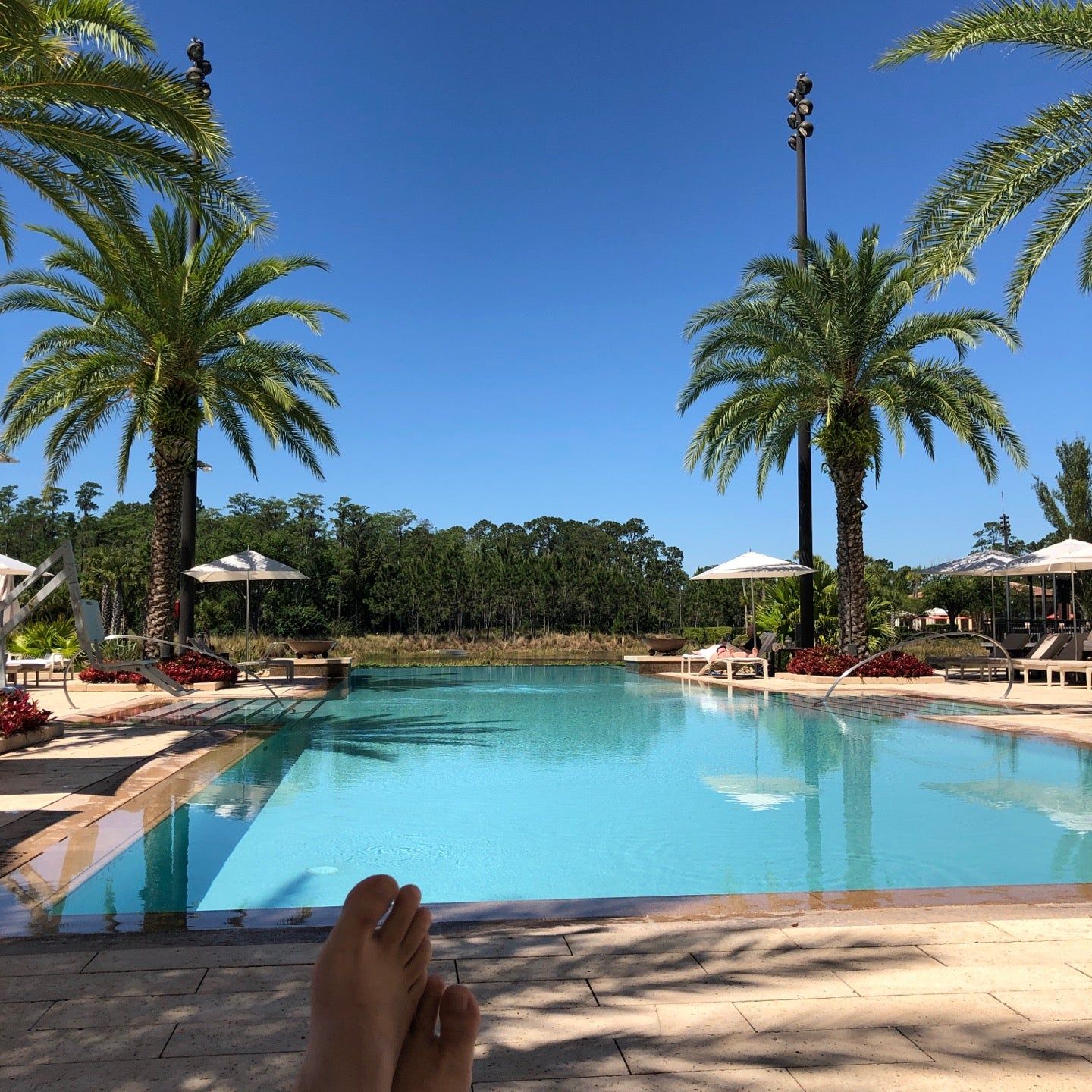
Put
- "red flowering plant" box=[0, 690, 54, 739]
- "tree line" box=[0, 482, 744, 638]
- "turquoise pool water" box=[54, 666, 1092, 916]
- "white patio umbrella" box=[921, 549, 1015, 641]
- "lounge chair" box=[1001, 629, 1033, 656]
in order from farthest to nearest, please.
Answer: "tree line" box=[0, 482, 744, 638], "white patio umbrella" box=[921, 549, 1015, 641], "lounge chair" box=[1001, 629, 1033, 656], "red flowering plant" box=[0, 690, 54, 739], "turquoise pool water" box=[54, 666, 1092, 916]

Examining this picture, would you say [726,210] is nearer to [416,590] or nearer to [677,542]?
[416,590]

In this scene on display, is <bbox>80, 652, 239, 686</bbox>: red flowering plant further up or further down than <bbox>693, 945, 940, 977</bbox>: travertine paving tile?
further up

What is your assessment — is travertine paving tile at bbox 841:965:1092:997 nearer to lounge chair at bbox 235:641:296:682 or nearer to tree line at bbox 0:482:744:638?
lounge chair at bbox 235:641:296:682

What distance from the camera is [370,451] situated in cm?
3531

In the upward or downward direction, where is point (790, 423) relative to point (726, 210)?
downward

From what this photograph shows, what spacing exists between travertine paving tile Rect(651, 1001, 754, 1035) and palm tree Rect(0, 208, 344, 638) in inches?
471

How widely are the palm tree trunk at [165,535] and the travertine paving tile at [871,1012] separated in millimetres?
12752

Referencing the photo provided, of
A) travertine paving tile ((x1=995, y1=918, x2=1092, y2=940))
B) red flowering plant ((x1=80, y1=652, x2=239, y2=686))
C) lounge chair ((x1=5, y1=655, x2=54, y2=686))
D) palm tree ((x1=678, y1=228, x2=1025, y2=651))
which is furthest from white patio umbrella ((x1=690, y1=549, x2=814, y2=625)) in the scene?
travertine paving tile ((x1=995, y1=918, x2=1092, y2=940))

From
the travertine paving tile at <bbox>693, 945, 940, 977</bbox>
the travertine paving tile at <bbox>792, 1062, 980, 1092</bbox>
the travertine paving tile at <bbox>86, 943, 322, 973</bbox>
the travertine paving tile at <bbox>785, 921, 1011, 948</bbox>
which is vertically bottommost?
the travertine paving tile at <bbox>785, 921, 1011, 948</bbox>

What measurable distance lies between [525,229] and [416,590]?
14.4 metres

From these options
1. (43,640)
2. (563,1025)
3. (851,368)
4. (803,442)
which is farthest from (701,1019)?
(43,640)

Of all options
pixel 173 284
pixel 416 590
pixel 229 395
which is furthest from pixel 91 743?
pixel 416 590

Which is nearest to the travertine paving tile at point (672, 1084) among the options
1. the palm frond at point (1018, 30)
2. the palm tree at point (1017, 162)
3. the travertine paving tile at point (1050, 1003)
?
the travertine paving tile at point (1050, 1003)

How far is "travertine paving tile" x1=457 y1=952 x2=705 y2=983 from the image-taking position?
2.64 meters
